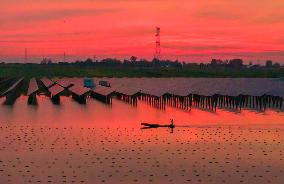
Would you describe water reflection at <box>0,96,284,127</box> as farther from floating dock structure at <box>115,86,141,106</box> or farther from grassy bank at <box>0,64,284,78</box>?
grassy bank at <box>0,64,284,78</box>

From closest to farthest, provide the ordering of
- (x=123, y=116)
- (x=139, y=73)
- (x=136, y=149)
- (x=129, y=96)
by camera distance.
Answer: (x=136, y=149) < (x=123, y=116) < (x=129, y=96) < (x=139, y=73)

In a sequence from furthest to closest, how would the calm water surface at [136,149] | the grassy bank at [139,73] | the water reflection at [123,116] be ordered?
the grassy bank at [139,73]
the water reflection at [123,116]
the calm water surface at [136,149]

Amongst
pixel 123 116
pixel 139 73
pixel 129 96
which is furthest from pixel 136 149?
pixel 139 73

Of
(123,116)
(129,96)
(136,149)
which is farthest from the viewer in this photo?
(129,96)

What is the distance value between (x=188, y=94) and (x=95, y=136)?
18.4 metres

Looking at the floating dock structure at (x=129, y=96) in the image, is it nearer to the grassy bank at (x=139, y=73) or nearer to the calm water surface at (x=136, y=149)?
the calm water surface at (x=136, y=149)

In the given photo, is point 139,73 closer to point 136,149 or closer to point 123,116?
point 123,116

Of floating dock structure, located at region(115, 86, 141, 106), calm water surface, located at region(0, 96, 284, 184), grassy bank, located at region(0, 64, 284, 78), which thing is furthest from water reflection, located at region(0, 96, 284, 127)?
grassy bank, located at region(0, 64, 284, 78)

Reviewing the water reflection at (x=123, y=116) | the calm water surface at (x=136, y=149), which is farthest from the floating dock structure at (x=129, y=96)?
the calm water surface at (x=136, y=149)

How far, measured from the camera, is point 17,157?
17.8 m

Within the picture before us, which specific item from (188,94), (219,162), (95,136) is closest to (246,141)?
(219,162)

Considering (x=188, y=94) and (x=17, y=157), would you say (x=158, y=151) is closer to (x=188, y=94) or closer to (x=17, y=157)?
(x=17, y=157)

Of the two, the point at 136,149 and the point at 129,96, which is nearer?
the point at 136,149

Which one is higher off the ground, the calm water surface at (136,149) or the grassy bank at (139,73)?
the calm water surface at (136,149)
